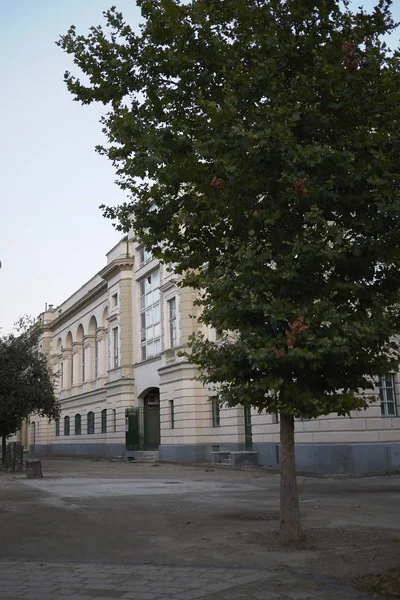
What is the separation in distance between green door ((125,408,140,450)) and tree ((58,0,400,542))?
30972 millimetres

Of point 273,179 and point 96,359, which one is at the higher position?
point 96,359

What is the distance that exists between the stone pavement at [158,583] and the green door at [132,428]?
32.2 meters

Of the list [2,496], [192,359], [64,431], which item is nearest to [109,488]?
[2,496]

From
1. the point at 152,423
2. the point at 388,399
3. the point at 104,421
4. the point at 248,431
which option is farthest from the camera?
the point at 104,421

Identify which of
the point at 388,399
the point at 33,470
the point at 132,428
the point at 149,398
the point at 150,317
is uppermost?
the point at 150,317

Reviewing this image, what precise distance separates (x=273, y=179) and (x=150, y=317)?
3101 cm

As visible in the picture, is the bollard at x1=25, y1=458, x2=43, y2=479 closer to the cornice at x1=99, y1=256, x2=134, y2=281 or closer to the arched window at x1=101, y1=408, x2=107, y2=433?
the cornice at x1=99, y1=256, x2=134, y2=281

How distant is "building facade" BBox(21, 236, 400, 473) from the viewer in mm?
22047

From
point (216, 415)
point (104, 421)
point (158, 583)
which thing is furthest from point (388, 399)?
point (104, 421)

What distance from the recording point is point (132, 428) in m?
40.2

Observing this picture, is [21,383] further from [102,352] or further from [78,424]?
[78,424]

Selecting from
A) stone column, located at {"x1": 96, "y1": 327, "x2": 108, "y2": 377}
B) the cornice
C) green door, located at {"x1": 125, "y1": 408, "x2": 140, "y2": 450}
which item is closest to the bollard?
green door, located at {"x1": 125, "y1": 408, "x2": 140, "y2": 450}

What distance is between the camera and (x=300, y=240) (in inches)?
346

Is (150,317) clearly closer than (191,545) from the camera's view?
No
